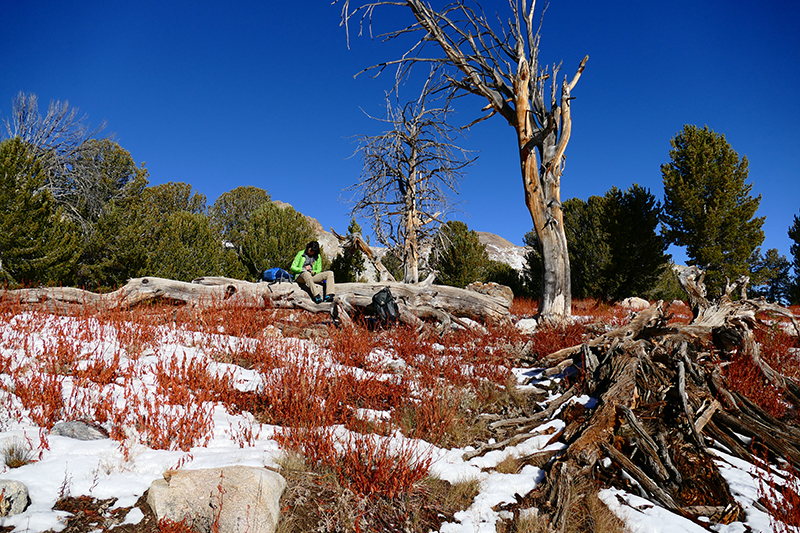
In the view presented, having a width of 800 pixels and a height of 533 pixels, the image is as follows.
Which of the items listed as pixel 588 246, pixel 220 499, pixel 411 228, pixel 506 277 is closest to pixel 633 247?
pixel 588 246

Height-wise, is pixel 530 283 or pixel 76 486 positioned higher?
pixel 530 283

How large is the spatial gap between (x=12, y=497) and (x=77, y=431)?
889 millimetres

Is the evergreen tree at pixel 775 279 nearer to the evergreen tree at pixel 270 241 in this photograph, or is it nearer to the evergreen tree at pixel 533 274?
the evergreen tree at pixel 533 274

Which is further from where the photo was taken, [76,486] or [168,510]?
[76,486]

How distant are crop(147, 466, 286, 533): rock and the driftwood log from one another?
4.59 metres

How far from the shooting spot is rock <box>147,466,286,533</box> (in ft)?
6.30

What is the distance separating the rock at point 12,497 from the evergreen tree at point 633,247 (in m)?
19.8

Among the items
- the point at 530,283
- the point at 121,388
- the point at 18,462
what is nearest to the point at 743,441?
the point at 18,462

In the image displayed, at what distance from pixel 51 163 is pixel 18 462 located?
19.3 m

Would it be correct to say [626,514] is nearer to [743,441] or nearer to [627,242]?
[743,441]

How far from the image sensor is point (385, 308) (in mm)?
7020

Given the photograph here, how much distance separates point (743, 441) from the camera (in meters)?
3.02

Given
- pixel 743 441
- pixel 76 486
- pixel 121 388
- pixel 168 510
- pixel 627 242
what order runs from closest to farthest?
1. pixel 168 510
2. pixel 76 486
3. pixel 743 441
4. pixel 121 388
5. pixel 627 242

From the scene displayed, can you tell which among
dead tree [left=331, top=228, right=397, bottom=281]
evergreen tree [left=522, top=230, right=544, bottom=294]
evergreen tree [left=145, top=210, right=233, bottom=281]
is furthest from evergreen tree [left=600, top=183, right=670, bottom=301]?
evergreen tree [left=145, top=210, right=233, bottom=281]
